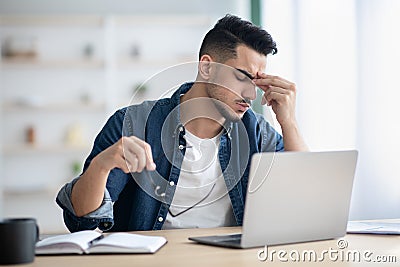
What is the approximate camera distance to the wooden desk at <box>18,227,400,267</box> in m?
1.33

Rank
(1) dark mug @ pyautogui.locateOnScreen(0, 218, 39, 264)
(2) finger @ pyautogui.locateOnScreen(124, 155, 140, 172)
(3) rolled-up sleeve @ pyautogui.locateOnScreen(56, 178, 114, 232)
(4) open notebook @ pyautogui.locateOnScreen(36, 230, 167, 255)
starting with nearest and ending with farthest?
(1) dark mug @ pyautogui.locateOnScreen(0, 218, 39, 264) → (4) open notebook @ pyautogui.locateOnScreen(36, 230, 167, 255) → (2) finger @ pyautogui.locateOnScreen(124, 155, 140, 172) → (3) rolled-up sleeve @ pyautogui.locateOnScreen(56, 178, 114, 232)

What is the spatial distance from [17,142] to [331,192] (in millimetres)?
3805

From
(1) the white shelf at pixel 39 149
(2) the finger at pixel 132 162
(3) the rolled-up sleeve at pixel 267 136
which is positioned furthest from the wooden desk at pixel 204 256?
(1) the white shelf at pixel 39 149

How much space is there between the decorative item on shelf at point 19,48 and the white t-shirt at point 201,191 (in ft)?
10.4

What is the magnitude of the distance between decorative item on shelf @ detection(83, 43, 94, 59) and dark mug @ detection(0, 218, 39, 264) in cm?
380

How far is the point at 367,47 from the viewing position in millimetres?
3031

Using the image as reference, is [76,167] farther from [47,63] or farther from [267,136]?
[267,136]

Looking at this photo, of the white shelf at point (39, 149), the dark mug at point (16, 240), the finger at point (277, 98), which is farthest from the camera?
the white shelf at point (39, 149)

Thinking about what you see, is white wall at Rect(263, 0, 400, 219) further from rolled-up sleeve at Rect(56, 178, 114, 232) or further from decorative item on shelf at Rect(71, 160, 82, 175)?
decorative item on shelf at Rect(71, 160, 82, 175)

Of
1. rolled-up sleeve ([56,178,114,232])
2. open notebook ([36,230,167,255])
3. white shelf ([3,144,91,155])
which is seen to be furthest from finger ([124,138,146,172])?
white shelf ([3,144,91,155])

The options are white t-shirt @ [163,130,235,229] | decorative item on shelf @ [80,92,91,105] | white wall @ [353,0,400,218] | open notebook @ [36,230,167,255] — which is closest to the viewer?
open notebook @ [36,230,167,255]

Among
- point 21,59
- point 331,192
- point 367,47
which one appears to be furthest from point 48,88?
point 331,192

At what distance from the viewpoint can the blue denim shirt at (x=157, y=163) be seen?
1820 mm

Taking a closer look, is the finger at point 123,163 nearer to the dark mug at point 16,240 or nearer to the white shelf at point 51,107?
the dark mug at point 16,240
